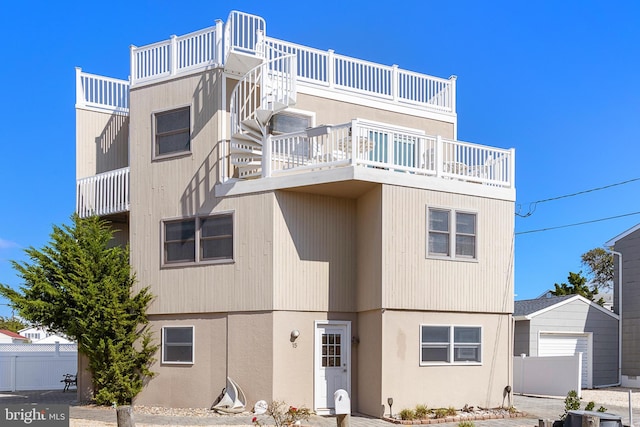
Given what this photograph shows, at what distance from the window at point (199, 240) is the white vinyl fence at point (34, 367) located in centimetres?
916

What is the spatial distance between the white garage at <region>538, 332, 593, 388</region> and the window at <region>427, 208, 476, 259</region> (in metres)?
8.65

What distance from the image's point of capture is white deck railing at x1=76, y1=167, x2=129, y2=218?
19.1 meters

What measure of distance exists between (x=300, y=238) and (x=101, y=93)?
767 cm

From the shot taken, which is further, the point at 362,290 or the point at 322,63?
the point at 322,63

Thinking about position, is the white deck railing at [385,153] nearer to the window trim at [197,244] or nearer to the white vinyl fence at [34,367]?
the window trim at [197,244]

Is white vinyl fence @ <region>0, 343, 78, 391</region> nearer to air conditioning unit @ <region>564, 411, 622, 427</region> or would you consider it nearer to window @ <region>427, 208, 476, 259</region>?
window @ <region>427, 208, 476, 259</region>

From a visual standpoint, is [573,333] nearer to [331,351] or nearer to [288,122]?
[331,351]

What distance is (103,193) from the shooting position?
1953 centimetres

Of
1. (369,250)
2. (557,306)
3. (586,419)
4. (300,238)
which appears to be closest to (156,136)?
(300,238)

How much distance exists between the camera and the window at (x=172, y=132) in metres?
18.1

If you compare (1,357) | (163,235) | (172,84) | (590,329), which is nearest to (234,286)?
(163,235)

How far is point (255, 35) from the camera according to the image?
1778 centimetres

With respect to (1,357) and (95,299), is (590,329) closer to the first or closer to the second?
(95,299)

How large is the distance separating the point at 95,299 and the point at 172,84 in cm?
530
